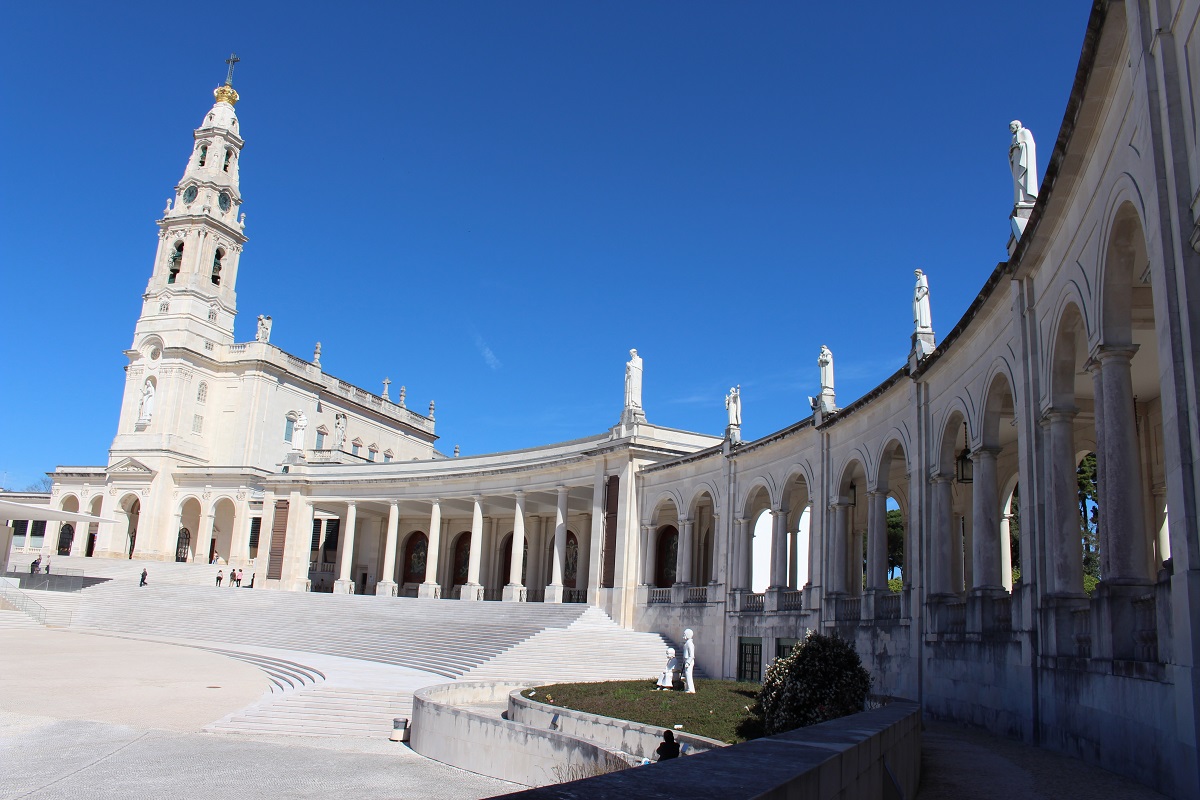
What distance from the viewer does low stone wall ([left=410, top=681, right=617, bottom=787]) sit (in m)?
14.3

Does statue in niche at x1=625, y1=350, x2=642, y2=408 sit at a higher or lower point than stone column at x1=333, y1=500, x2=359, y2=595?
higher

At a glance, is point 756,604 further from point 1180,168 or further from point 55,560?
point 55,560

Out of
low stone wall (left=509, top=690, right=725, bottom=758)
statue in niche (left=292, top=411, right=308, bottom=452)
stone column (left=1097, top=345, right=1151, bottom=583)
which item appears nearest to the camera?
stone column (left=1097, top=345, right=1151, bottom=583)

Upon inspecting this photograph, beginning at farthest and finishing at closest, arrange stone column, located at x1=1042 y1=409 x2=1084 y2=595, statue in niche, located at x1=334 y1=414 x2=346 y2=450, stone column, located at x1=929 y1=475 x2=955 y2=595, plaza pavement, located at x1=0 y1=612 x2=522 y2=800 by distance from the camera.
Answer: statue in niche, located at x1=334 y1=414 x2=346 y2=450 → stone column, located at x1=929 y1=475 x2=955 y2=595 → stone column, located at x1=1042 y1=409 x2=1084 y2=595 → plaza pavement, located at x1=0 y1=612 x2=522 y2=800

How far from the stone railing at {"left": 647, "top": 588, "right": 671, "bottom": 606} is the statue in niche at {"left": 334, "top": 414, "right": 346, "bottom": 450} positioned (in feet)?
108

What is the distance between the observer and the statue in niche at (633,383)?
133 ft

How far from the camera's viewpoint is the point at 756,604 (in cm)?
3195

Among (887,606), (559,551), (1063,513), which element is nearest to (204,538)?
(559,551)

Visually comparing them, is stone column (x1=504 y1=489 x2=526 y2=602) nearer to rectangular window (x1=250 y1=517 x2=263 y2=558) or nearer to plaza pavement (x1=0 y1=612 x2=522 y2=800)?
plaza pavement (x1=0 y1=612 x2=522 y2=800)

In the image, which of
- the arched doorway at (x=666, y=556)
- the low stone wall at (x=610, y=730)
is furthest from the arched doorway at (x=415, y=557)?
the low stone wall at (x=610, y=730)

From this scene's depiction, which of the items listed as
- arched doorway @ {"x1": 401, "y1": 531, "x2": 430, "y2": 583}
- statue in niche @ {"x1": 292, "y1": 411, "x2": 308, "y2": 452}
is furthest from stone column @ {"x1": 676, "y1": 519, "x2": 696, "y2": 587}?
statue in niche @ {"x1": 292, "y1": 411, "x2": 308, "y2": 452}

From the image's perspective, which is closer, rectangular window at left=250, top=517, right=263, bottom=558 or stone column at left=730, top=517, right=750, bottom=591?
stone column at left=730, top=517, right=750, bottom=591

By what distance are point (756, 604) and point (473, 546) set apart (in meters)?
18.1

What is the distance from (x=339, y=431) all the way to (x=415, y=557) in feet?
38.2
